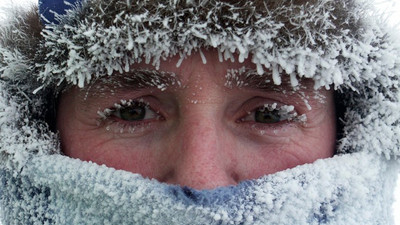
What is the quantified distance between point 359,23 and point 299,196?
16.9 inches

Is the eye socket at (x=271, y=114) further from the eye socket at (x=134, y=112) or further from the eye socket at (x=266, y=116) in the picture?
the eye socket at (x=134, y=112)

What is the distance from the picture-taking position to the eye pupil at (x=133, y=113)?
4.06ft

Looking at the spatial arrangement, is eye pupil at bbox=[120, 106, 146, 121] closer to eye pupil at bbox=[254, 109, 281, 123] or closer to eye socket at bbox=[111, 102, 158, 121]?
eye socket at bbox=[111, 102, 158, 121]

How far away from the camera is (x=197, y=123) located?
3.65ft

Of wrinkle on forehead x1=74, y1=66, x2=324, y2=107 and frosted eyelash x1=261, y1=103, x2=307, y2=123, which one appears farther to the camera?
frosted eyelash x1=261, y1=103, x2=307, y2=123

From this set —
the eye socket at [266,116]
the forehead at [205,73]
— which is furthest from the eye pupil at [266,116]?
the forehead at [205,73]

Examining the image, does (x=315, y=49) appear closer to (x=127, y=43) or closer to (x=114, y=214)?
(x=127, y=43)

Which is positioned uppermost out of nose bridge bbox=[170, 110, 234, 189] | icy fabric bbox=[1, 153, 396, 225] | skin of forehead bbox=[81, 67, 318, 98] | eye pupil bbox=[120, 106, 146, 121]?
skin of forehead bbox=[81, 67, 318, 98]

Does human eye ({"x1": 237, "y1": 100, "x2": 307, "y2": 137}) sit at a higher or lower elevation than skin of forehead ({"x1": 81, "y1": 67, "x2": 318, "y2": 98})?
lower

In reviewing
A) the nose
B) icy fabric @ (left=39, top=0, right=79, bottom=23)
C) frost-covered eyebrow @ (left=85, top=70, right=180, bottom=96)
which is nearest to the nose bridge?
the nose

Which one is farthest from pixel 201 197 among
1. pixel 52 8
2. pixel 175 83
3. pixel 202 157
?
pixel 52 8

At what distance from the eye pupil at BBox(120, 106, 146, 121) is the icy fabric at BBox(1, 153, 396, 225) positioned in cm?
18

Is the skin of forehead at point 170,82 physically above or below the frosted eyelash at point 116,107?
above

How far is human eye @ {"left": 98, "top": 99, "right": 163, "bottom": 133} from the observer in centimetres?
122
